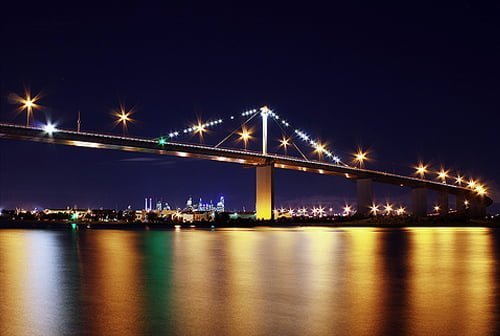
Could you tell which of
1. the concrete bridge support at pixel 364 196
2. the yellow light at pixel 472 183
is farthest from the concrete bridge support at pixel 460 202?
the concrete bridge support at pixel 364 196

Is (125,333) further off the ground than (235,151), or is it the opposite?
(235,151)

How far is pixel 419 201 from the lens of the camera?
324 ft

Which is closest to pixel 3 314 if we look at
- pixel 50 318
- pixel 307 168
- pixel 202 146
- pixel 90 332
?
pixel 50 318

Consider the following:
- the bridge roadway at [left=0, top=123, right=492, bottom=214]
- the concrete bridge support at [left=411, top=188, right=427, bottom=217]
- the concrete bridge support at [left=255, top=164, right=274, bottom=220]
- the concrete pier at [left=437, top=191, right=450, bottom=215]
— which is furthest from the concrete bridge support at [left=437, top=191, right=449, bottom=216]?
the concrete bridge support at [left=255, top=164, right=274, bottom=220]

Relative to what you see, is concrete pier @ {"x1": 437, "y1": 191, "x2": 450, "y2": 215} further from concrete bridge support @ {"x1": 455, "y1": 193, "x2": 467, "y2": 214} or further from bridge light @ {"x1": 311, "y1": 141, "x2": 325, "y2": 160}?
bridge light @ {"x1": 311, "y1": 141, "x2": 325, "y2": 160}

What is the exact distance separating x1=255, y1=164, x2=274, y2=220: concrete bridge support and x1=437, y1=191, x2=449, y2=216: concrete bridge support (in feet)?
162

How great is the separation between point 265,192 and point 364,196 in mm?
22704

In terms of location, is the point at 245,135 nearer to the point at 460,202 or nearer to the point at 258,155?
the point at 258,155

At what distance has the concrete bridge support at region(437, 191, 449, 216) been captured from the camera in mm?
107250

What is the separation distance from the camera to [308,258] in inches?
735

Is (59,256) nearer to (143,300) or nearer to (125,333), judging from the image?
(143,300)

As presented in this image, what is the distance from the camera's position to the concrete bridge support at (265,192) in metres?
67.4

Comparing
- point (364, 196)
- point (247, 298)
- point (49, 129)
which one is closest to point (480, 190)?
point (364, 196)

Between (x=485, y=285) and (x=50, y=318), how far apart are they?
316 inches
